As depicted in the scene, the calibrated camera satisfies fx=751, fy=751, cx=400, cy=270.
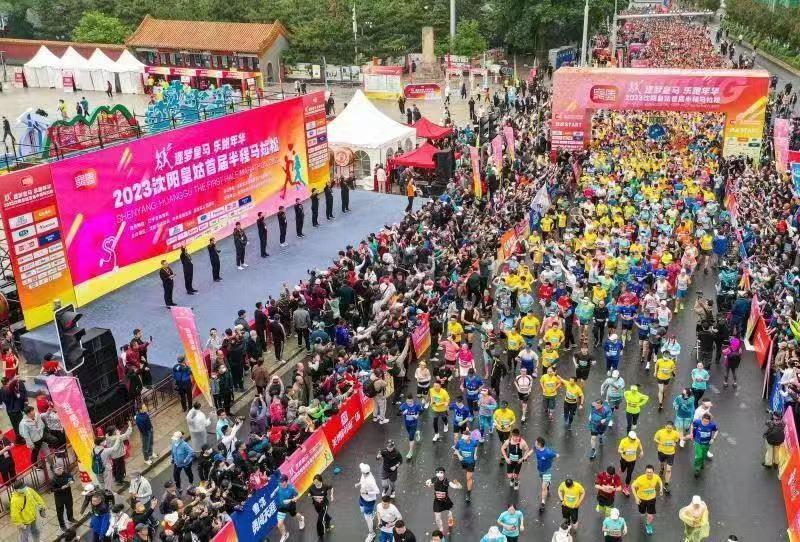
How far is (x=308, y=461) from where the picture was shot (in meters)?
12.6

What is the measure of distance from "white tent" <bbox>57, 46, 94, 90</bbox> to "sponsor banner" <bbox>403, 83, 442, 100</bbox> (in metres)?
21.6

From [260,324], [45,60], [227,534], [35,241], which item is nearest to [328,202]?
[260,324]

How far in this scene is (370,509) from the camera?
11.4 m

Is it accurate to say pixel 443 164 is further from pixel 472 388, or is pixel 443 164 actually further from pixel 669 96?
pixel 472 388

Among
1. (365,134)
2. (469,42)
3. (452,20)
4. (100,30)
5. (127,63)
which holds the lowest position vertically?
(365,134)

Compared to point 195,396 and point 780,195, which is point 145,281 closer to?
point 195,396

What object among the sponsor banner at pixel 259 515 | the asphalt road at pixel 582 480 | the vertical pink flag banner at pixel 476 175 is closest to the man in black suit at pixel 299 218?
the vertical pink flag banner at pixel 476 175

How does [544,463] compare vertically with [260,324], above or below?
below

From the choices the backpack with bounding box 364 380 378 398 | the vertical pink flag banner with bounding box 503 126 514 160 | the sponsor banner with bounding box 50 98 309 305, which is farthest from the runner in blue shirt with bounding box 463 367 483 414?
the vertical pink flag banner with bounding box 503 126 514 160

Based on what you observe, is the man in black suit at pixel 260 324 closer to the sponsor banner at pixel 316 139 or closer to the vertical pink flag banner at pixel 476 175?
the sponsor banner at pixel 316 139

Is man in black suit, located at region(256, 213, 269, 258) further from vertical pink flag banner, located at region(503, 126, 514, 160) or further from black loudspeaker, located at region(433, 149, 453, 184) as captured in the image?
vertical pink flag banner, located at region(503, 126, 514, 160)

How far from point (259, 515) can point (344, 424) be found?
303 cm

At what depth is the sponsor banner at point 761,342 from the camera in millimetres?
15819

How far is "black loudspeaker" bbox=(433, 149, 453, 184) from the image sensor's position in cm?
2941
